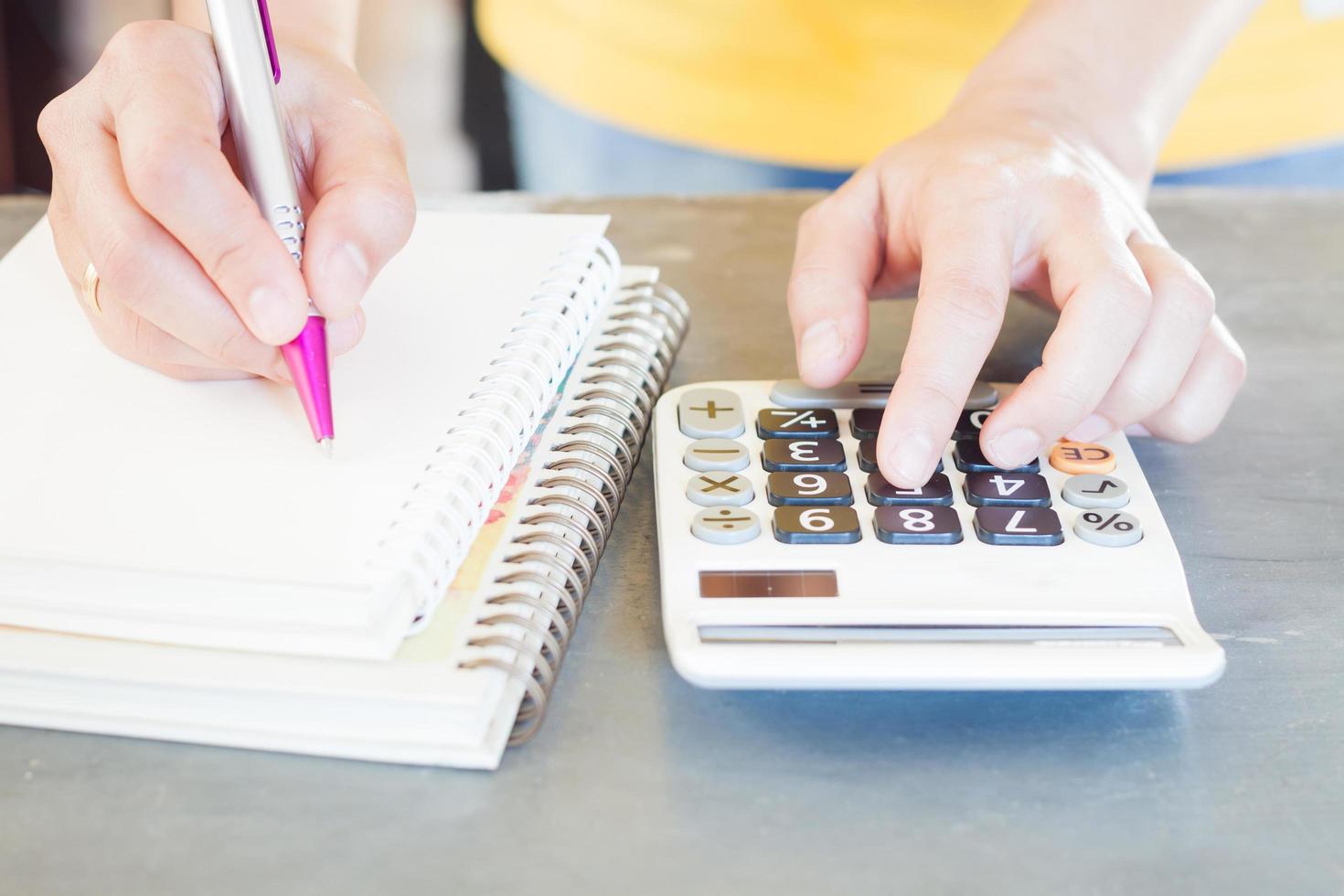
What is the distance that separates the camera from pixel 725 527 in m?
0.48

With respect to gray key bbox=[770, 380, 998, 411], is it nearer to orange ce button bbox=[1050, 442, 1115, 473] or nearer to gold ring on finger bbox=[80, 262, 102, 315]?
orange ce button bbox=[1050, 442, 1115, 473]

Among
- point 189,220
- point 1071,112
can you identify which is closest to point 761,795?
point 189,220

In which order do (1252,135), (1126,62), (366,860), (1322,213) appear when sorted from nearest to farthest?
(366,860), (1126,62), (1322,213), (1252,135)

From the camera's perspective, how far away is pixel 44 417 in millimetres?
498

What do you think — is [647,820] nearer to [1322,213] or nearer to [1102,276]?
[1102,276]

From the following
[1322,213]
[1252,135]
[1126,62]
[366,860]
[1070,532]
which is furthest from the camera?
[1252,135]

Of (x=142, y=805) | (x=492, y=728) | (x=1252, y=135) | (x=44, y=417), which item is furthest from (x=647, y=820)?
(x=1252, y=135)

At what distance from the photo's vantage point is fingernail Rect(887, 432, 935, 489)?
49cm

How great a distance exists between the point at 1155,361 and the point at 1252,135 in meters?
0.70

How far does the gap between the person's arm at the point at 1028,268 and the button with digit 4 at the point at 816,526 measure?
0.10ft

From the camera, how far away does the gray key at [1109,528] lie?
0.47 metres

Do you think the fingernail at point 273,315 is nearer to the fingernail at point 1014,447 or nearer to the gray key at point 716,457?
the gray key at point 716,457

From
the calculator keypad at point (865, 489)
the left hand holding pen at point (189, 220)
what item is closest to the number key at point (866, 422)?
the calculator keypad at point (865, 489)

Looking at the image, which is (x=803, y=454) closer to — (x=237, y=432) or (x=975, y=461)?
(x=975, y=461)
